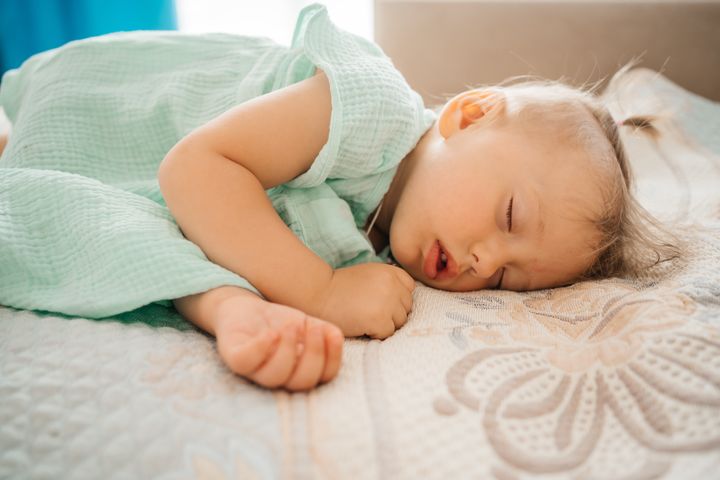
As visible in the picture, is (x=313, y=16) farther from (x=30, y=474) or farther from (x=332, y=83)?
(x=30, y=474)

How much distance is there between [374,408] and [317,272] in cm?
25

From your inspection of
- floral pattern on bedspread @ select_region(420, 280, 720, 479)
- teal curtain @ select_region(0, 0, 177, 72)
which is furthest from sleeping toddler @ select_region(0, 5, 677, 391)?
teal curtain @ select_region(0, 0, 177, 72)

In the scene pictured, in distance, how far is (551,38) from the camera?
70.1 inches

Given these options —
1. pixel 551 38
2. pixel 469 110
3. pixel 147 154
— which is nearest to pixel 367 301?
pixel 469 110

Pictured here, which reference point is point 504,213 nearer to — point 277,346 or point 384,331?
point 384,331

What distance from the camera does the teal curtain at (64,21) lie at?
2.25 metres

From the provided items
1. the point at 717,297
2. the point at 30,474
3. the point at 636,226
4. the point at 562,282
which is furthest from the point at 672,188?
the point at 30,474

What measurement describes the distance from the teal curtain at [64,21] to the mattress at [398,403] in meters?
2.13

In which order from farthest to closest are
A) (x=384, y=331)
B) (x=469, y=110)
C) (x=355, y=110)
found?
(x=469, y=110) < (x=355, y=110) < (x=384, y=331)

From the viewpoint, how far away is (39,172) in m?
0.71

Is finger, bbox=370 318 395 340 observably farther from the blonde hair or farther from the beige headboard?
the beige headboard

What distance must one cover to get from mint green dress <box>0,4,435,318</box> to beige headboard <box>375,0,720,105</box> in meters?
0.90

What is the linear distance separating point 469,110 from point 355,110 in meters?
0.24

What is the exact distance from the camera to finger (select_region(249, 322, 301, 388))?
46cm
